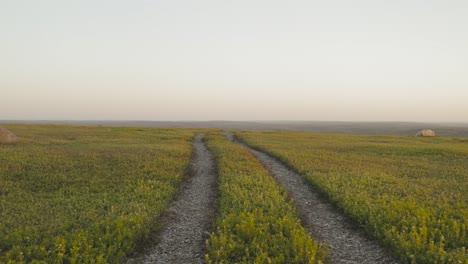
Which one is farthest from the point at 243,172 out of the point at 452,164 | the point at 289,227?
the point at 452,164

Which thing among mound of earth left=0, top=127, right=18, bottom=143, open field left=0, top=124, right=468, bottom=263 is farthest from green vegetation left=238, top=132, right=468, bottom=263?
mound of earth left=0, top=127, right=18, bottom=143

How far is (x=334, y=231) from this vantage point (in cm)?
1322

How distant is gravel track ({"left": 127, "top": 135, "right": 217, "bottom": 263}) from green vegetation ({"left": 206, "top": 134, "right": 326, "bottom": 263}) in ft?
1.91

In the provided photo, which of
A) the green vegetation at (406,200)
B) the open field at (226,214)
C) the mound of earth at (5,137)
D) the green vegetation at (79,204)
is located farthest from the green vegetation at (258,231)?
the mound of earth at (5,137)

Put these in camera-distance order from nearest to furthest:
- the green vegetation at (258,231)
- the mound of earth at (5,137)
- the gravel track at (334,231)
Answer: the green vegetation at (258,231)
the gravel track at (334,231)
the mound of earth at (5,137)

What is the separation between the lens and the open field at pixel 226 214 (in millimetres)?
10789

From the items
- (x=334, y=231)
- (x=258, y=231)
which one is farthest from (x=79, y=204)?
(x=334, y=231)

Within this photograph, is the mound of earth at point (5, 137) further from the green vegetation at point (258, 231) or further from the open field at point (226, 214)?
the green vegetation at point (258, 231)

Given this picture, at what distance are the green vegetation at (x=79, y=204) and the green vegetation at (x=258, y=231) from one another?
10.2 feet

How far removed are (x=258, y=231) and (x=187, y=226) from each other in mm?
3303

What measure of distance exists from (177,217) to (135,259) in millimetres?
4035

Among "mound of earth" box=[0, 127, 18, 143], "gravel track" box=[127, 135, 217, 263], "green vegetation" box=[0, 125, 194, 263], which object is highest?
"mound of earth" box=[0, 127, 18, 143]

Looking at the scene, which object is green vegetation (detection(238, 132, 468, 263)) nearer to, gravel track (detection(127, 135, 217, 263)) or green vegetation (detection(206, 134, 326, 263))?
green vegetation (detection(206, 134, 326, 263))

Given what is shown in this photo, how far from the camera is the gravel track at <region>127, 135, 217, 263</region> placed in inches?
437
